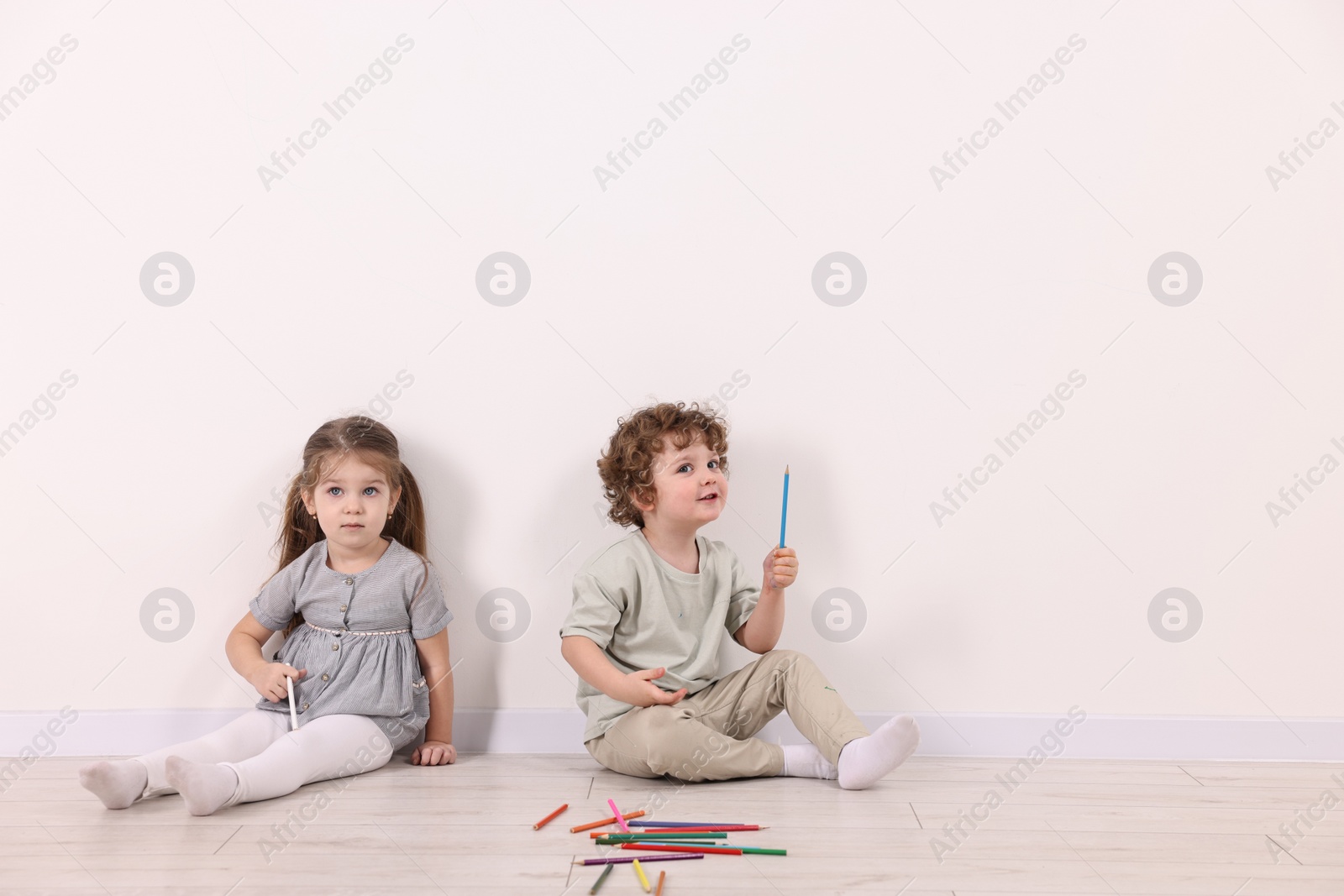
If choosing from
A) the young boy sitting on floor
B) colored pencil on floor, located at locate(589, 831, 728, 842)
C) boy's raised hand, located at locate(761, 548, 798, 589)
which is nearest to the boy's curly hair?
the young boy sitting on floor

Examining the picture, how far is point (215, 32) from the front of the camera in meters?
1.70

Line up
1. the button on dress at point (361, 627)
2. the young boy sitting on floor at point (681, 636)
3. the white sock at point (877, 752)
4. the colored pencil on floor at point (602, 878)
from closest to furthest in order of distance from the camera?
the colored pencil on floor at point (602, 878) → the white sock at point (877, 752) → the young boy sitting on floor at point (681, 636) → the button on dress at point (361, 627)

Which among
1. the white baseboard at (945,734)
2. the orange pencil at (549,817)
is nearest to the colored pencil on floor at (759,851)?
the orange pencil at (549,817)

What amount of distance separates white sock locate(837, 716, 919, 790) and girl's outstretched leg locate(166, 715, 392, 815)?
0.71m

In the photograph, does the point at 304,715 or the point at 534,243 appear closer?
the point at 304,715

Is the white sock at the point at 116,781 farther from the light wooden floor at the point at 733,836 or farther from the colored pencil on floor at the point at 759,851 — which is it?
the colored pencil on floor at the point at 759,851

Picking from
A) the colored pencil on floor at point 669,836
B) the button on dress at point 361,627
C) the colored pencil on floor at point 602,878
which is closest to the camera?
the colored pencil on floor at point 602,878

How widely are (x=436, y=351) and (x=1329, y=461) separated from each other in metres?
1.51

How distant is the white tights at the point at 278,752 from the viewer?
4.50ft

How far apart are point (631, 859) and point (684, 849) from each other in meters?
0.07

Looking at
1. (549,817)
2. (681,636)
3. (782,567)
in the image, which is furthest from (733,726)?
(549,817)

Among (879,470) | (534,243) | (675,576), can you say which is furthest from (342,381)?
(879,470)

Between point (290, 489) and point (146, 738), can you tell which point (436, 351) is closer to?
point (290, 489)

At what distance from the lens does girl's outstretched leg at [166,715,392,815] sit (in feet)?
4.22
